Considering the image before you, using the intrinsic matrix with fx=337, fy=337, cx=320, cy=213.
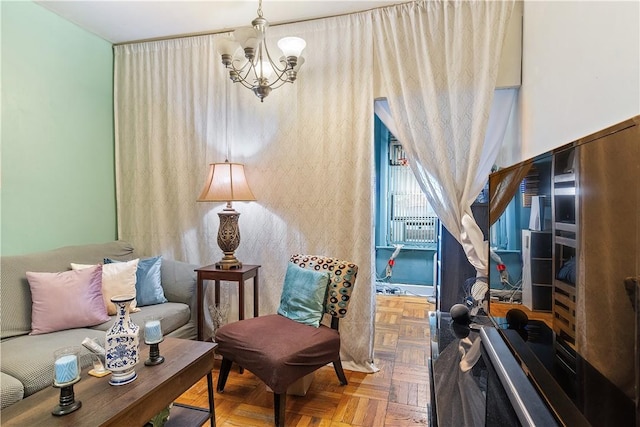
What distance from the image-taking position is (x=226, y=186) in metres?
2.48

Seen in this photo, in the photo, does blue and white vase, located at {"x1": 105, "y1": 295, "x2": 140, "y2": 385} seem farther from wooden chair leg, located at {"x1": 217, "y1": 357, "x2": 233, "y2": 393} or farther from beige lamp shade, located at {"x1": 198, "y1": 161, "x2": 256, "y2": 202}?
beige lamp shade, located at {"x1": 198, "y1": 161, "x2": 256, "y2": 202}

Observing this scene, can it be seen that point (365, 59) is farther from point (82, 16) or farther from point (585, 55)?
point (82, 16)

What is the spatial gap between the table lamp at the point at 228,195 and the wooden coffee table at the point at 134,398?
0.92 metres

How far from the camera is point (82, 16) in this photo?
257cm

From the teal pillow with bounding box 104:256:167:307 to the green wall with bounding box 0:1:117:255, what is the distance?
0.51 metres

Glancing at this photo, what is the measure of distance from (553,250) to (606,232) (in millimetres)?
236

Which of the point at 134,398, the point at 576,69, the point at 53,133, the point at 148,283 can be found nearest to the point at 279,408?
the point at 134,398

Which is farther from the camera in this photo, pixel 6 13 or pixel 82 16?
pixel 82 16

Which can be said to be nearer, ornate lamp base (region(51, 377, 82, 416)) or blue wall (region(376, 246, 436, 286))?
ornate lamp base (region(51, 377, 82, 416))

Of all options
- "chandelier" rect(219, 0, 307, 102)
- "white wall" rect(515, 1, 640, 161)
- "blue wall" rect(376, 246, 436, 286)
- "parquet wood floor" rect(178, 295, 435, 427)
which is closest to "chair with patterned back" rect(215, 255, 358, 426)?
"parquet wood floor" rect(178, 295, 435, 427)

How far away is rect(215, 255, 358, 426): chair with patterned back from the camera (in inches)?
69.3

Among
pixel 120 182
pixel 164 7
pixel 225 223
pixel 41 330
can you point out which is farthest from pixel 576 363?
pixel 120 182

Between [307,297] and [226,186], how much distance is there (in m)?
1.00

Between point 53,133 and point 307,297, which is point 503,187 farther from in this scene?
point 53,133
